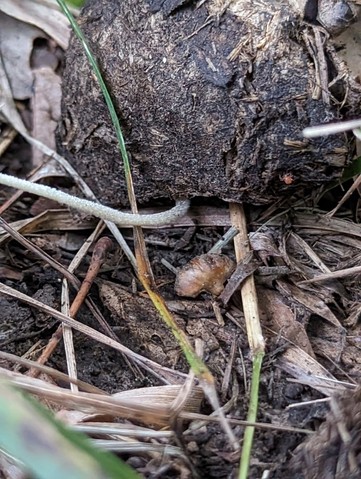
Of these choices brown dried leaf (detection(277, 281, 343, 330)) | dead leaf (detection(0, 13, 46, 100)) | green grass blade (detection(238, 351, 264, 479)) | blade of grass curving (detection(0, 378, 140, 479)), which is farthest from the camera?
dead leaf (detection(0, 13, 46, 100))

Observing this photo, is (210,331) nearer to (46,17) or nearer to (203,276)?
(203,276)

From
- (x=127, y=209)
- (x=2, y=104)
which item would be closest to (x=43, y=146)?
(x=2, y=104)

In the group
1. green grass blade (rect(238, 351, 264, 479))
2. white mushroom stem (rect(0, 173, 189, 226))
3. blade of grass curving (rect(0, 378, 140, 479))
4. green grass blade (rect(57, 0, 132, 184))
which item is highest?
green grass blade (rect(57, 0, 132, 184))

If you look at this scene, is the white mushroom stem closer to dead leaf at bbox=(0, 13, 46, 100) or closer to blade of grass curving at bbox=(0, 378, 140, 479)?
dead leaf at bbox=(0, 13, 46, 100)

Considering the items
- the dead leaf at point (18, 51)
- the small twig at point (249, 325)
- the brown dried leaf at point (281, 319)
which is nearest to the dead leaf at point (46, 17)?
the dead leaf at point (18, 51)

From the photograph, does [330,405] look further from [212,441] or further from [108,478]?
[108,478]

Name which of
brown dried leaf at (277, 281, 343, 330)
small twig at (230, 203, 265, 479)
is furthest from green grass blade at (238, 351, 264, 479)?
brown dried leaf at (277, 281, 343, 330)
